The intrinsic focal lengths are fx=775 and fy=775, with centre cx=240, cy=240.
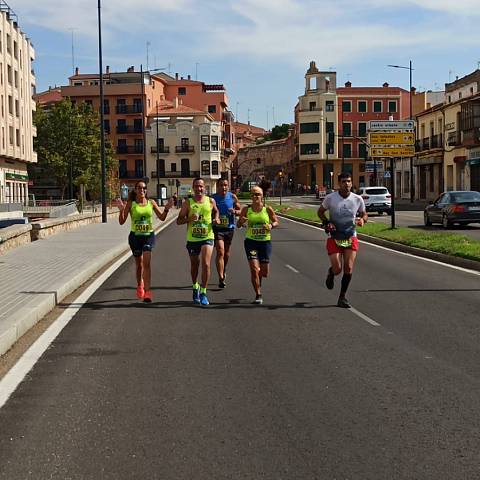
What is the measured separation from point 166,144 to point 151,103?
6.53 meters

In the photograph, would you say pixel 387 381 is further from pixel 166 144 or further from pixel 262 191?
pixel 166 144

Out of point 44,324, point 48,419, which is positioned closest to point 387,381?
point 48,419

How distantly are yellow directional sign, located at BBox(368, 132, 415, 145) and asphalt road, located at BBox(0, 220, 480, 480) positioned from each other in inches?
660

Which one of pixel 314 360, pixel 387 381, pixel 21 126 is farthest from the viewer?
pixel 21 126

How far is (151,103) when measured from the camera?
108 metres

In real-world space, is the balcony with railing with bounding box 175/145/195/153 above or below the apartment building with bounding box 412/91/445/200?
above

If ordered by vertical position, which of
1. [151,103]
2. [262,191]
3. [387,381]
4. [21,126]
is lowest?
[387,381]

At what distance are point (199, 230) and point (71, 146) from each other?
67.2 metres

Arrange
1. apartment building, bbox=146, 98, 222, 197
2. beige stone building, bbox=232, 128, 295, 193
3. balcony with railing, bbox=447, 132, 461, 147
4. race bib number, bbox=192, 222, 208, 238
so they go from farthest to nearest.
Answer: beige stone building, bbox=232, 128, 295, 193 < apartment building, bbox=146, 98, 222, 197 < balcony with railing, bbox=447, 132, 461, 147 < race bib number, bbox=192, 222, 208, 238

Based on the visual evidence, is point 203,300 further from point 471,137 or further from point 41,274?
point 471,137

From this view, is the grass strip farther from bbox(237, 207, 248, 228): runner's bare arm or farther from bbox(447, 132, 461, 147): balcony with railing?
bbox(447, 132, 461, 147): balcony with railing

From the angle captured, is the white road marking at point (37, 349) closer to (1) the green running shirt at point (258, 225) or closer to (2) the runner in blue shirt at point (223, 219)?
(2) the runner in blue shirt at point (223, 219)

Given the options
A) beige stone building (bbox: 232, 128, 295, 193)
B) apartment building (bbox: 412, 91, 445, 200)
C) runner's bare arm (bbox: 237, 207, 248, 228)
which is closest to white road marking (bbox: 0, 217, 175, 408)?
runner's bare arm (bbox: 237, 207, 248, 228)

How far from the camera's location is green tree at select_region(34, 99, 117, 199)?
249 ft
